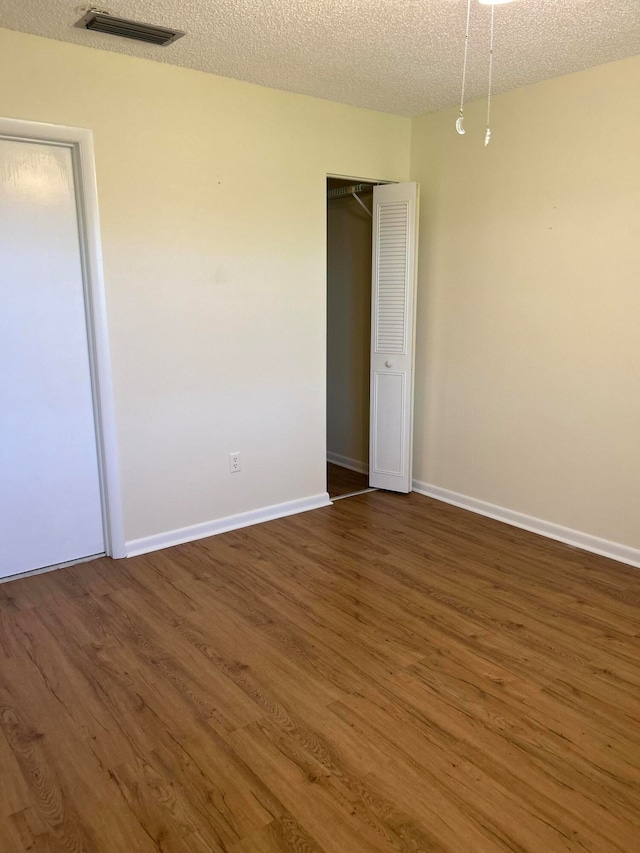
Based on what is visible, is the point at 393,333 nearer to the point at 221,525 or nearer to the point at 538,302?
the point at 538,302

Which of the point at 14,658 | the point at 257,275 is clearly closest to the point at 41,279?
the point at 257,275

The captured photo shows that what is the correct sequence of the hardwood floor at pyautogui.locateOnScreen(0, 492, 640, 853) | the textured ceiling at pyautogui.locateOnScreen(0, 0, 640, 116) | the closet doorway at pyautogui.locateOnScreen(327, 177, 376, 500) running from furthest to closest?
the closet doorway at pyautogui.locateOnScreen(327, 177, 376, 500), the textured ceiling at pyautogui.locateOnScreen(0, 0, 640, 116), the hardwood floor at pyautogui.locateOnScreen(0, 492, 640, 853)

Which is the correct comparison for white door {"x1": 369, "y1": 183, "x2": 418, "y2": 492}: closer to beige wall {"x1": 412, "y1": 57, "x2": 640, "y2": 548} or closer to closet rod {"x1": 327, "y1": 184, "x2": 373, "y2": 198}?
beige wall {"x1": 412, "y1": 57, "x2": 640, "y2": 548}

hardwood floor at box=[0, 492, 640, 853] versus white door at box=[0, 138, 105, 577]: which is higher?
white door at box=[0, 138, 105, 577]

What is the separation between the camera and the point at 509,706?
7.56 ft

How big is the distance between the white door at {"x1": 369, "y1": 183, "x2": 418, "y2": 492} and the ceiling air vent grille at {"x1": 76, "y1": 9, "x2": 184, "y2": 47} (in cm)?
177

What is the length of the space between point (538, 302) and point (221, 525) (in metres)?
2.30

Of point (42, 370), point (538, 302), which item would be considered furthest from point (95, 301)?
point (538, 302)

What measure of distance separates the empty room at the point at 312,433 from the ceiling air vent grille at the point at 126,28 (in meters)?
0.02

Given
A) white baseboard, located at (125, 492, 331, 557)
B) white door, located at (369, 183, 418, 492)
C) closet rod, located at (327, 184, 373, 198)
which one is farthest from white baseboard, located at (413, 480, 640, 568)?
closet rod, located at (327, 184, 373, 198)

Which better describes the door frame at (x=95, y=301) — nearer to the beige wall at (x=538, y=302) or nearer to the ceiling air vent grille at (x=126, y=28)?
the ceiling air vent grille at (x=126, y=28)

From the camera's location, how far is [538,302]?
376cm

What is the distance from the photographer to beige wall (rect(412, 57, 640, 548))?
336 centimetres

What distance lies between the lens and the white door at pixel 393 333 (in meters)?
4.23
